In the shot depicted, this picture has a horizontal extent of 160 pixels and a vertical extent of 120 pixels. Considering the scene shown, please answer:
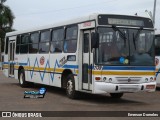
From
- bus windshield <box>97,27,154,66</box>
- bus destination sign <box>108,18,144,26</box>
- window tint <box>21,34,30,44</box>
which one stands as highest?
bus destination sign <box>108,18,144,26</box>

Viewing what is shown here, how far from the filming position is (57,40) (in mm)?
17438

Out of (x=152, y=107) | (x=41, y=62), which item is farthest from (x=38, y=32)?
(x=152, y=107)

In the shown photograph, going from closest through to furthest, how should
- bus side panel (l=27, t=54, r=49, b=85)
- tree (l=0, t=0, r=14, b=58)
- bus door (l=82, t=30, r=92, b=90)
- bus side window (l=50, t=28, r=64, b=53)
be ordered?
bus door (l=82, t=30, r=92, b=90) → bus side window (l=50, t=28, r=64, b=53) → bus side panel (l=27, t=54, r=49, b=85) → tree (l=0, t=0, r=14, b=58)

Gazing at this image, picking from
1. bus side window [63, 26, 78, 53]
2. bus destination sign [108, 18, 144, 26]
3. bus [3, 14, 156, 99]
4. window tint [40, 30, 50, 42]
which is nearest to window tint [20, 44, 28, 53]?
window tint [40, 30, 50, 42]

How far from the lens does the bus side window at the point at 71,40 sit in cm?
1573

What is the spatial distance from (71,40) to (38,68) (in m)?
4.00

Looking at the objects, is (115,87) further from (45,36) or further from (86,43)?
(45,36)

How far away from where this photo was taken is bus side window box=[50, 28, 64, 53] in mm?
17031

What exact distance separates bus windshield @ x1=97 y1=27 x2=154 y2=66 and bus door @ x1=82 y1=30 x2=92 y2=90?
2.55ft

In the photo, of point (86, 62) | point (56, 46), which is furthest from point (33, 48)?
point (86, 62)

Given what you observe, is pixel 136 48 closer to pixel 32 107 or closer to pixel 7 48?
pixel 32 107

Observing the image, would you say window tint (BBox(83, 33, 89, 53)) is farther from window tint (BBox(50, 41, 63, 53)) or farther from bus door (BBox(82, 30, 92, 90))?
window tint (BBox(50, 41, 63, 53))

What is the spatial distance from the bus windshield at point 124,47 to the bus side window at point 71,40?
72.4 inches

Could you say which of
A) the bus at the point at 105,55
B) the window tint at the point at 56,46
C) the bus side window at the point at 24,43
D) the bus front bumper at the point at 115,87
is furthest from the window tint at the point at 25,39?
the bus front bumper at the point at 115,87
